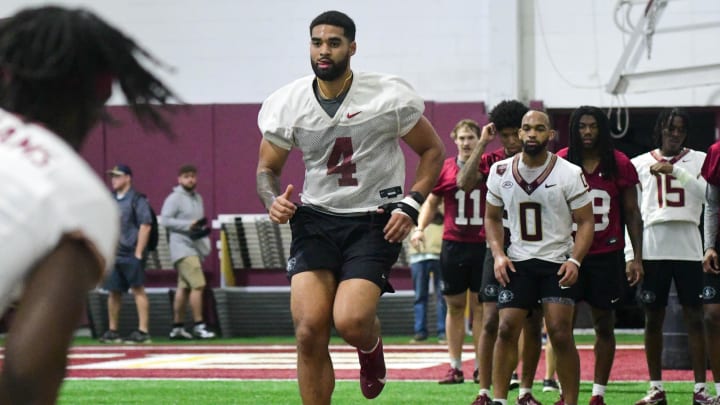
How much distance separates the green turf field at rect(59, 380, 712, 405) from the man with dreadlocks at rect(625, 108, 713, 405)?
431 millimetres

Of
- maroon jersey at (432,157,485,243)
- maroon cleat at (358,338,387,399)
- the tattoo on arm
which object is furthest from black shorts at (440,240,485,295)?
the tattoo on arm

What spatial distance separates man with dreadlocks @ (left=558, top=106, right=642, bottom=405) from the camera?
29.5ft

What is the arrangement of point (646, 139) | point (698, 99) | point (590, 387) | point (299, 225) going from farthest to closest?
point (646, 139)
point (698, 99)
point (590, 387)
point (299, 225)

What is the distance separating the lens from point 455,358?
10945mm

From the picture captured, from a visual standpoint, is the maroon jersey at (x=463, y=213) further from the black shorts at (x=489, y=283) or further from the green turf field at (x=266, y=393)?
the black shorts at (x=489, y=283)

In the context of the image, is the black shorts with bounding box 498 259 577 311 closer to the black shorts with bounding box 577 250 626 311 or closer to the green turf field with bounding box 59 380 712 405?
the black shorts with bounding box 577 250 626 311

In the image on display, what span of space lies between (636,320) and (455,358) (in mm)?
8278

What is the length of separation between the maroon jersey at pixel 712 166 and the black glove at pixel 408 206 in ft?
9.07

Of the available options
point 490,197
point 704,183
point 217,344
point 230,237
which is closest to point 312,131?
point 490,197

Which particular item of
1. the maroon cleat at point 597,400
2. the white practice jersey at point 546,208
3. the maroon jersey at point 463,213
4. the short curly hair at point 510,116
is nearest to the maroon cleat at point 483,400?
the maroon cleat at point 597,400

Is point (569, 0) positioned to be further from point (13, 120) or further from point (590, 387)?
point (13, 120)

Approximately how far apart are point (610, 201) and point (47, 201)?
654cm


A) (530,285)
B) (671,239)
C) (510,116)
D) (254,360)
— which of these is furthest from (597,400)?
(254,360)

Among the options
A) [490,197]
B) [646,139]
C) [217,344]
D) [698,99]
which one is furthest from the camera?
[646,139]
